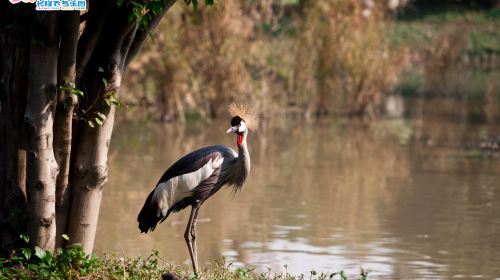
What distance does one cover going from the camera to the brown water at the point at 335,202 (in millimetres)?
10766

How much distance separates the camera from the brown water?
1077 cm

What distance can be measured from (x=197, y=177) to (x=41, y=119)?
1.46m

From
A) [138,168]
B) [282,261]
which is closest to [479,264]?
[282,261]

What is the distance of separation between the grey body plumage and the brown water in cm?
145

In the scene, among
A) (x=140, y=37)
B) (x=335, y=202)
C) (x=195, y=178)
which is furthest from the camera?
(x=335, y=202)

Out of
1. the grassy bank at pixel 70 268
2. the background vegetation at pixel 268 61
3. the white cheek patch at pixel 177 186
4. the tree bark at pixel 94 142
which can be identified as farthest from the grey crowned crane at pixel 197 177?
the background vegetation at pixel 268 61

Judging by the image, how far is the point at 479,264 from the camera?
34.3 ft

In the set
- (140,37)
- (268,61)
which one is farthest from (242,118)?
(268,61)

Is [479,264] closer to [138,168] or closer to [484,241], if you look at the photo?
[484,241]

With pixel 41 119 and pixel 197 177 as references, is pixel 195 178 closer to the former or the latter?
pixel 197 177

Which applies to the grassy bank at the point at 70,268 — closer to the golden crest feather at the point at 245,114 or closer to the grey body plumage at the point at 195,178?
the grey body plumage at the point at 195,178

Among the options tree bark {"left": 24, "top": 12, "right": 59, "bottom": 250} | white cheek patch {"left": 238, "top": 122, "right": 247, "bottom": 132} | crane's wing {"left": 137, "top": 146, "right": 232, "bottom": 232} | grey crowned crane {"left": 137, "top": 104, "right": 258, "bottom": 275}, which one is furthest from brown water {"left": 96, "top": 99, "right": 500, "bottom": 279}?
tree bark {"left": 24, "top": 12, "right": 59, "bottom": 250}

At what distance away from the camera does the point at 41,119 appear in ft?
26.2

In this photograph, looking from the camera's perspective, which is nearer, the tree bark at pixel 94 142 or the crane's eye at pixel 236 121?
the tree bark at pixel 94 142
